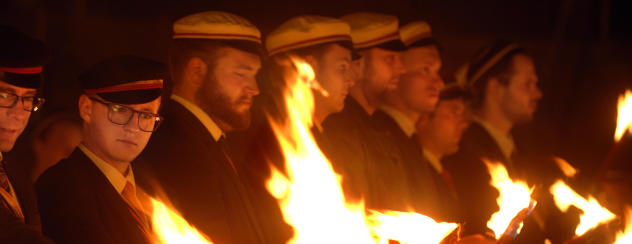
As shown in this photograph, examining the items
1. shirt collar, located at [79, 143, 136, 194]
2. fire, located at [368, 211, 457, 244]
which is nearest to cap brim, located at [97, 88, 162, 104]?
shirt collar, located at [79, 143, 136, 194]

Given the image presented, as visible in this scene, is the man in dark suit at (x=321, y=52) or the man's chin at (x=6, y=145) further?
the man in dark suit at (x=321, y=52)

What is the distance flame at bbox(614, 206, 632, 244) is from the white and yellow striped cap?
6.66ft

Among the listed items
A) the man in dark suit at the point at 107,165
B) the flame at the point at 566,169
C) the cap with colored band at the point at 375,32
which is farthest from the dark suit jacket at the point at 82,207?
the flame at the point at 566,169

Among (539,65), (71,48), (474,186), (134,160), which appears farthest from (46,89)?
(539,65)

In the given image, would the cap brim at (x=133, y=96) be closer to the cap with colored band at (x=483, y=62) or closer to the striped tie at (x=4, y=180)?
the striped tie at (x=4, y=180)

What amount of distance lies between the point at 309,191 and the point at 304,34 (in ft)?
2.75

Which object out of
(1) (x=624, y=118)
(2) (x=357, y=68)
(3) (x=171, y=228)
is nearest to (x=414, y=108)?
(2) (x=357, y=68)

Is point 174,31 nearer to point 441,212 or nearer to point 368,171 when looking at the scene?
point 368,171

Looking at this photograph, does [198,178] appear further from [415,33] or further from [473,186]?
[473,186]

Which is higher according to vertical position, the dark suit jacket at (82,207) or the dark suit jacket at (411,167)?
the dark suit jacket at (411,167)

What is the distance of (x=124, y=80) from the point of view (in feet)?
11.5

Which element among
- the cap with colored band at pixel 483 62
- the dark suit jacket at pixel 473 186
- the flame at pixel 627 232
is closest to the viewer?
the flame at pixel 627 232

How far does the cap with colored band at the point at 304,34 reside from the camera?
4.48 metres

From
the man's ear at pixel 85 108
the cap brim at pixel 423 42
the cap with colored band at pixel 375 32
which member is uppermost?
the cap brim at pixel 423 42
